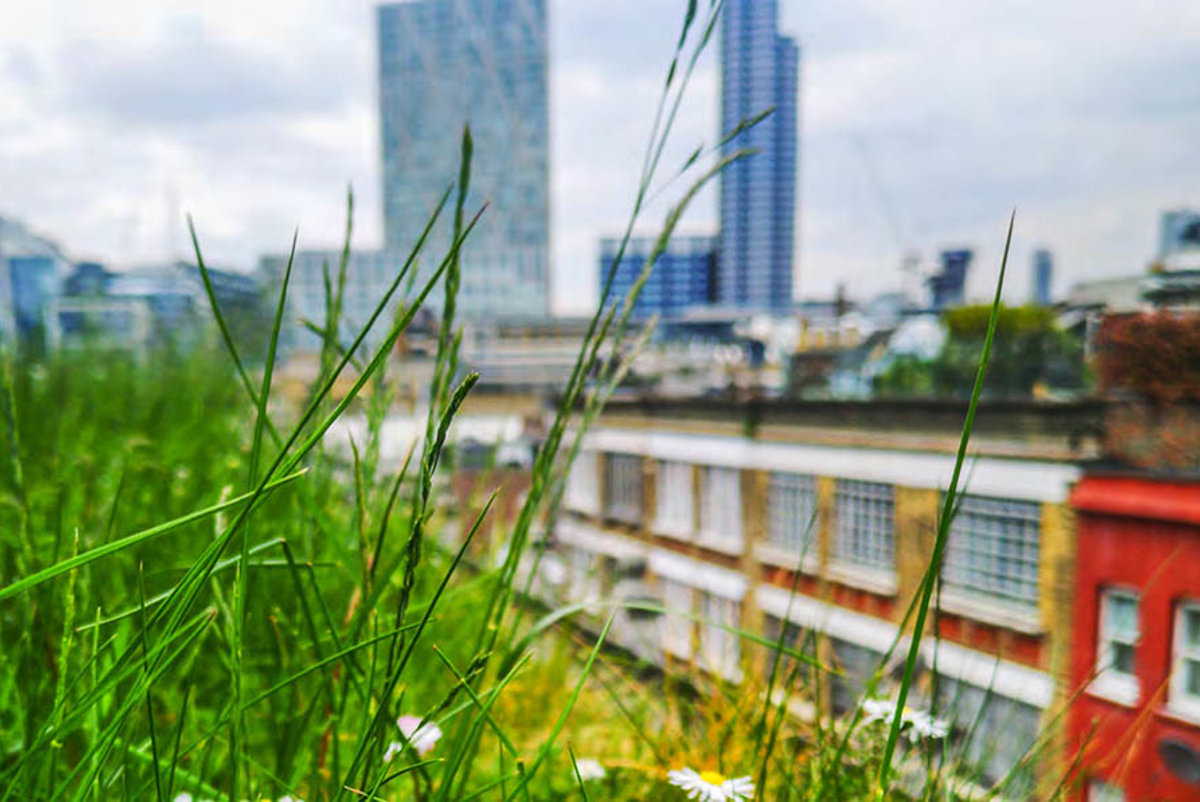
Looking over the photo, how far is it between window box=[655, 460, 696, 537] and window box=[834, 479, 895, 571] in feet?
10.1

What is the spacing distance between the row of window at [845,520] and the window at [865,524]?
0.01m

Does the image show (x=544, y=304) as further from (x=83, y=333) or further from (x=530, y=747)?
(x=530, y=747)

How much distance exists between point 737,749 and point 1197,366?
22.0ft

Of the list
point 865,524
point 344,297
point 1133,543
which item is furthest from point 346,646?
point 865,524

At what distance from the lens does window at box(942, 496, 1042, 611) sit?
24.5 feet

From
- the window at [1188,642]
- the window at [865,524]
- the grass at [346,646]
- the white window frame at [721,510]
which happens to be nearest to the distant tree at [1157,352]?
the window at [1188,642]

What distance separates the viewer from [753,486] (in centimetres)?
1098

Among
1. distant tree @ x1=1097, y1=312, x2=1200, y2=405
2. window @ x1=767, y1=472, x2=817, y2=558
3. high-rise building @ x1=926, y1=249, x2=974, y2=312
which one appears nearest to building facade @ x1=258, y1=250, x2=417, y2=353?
distant tree @ x1=1097, y1=312, x2=1200, y2=405

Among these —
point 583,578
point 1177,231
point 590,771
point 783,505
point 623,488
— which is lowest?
point 623,488

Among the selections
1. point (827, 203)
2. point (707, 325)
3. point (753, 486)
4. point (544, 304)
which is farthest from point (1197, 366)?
point (544, 304)

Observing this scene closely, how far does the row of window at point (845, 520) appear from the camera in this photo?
7.58 metres

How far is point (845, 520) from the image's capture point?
9.20m

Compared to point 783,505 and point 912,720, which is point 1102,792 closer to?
point 912,720

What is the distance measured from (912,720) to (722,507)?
452 inches
